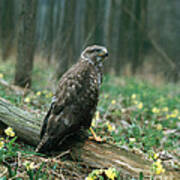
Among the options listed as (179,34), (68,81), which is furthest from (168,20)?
(68,81)

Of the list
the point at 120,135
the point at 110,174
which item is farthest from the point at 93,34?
the point at 110,174

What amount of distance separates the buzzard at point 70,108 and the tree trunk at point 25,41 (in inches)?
94.8

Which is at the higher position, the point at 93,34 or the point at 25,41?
the point at 93,34

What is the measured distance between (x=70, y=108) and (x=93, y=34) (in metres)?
2.75

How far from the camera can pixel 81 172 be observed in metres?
2.65

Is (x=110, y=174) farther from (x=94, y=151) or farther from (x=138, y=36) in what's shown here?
(x=138, y=36)

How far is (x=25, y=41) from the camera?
5.26 m

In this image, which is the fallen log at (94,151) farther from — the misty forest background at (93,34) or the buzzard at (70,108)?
the misty forest background at (93,34)

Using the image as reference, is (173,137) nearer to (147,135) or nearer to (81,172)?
(147,135)

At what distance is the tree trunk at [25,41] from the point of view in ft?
16.8

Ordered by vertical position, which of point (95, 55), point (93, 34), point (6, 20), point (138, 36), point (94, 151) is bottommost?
point (94, 151)

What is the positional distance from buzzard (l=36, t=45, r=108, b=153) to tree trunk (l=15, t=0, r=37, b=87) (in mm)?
2408

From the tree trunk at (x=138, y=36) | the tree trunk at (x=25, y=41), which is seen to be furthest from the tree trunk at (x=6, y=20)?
the tree trunk at (x=138, y=36)

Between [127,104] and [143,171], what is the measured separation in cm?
311
